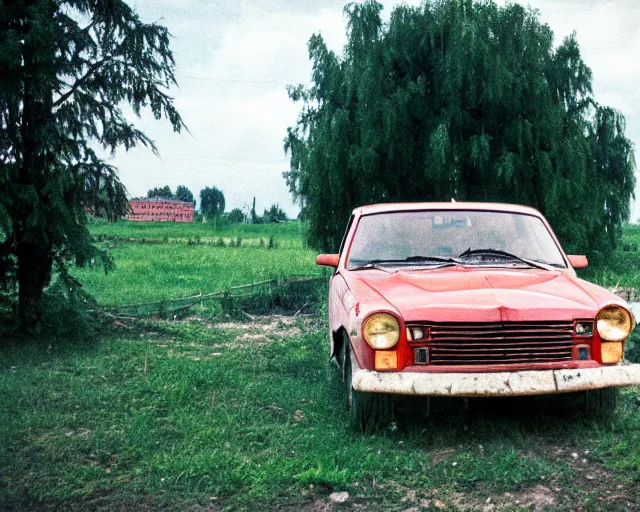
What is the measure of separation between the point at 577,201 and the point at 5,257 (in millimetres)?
13460

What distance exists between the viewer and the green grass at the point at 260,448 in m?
3.93

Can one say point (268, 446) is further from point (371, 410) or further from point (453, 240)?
point (453, 240)

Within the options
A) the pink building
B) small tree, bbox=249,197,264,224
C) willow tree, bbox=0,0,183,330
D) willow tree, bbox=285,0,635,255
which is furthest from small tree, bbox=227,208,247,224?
willow tree, bbox=0,0,183,330

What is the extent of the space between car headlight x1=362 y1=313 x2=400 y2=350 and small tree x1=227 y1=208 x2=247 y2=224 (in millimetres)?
69892

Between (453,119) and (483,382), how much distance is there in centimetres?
1337

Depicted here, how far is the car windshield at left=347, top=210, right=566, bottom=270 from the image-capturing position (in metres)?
5.63

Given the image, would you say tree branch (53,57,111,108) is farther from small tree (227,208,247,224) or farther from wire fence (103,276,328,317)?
small tree (227,208,247,224)

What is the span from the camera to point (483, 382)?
4371 mm

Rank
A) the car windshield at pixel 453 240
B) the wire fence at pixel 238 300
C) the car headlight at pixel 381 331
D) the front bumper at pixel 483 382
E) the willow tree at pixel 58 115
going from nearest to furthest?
the front bumper at pixel 483 382 < the car headlight at pixel 381 331 < the car windshield at pixel 453 240 < the willow tree at pixel 58 115 < the wire fence at pixel 238 300

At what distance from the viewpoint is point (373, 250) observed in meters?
5.86

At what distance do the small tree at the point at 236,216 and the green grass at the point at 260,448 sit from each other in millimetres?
67909

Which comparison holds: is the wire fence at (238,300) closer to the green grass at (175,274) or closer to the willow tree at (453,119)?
the green grass at (175,274)

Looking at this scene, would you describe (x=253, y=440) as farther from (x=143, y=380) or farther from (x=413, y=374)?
(x=143, y=380)

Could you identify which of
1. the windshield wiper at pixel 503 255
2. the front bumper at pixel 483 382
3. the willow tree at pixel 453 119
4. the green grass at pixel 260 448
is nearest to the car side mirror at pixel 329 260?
the green grass at pixel 260 448
